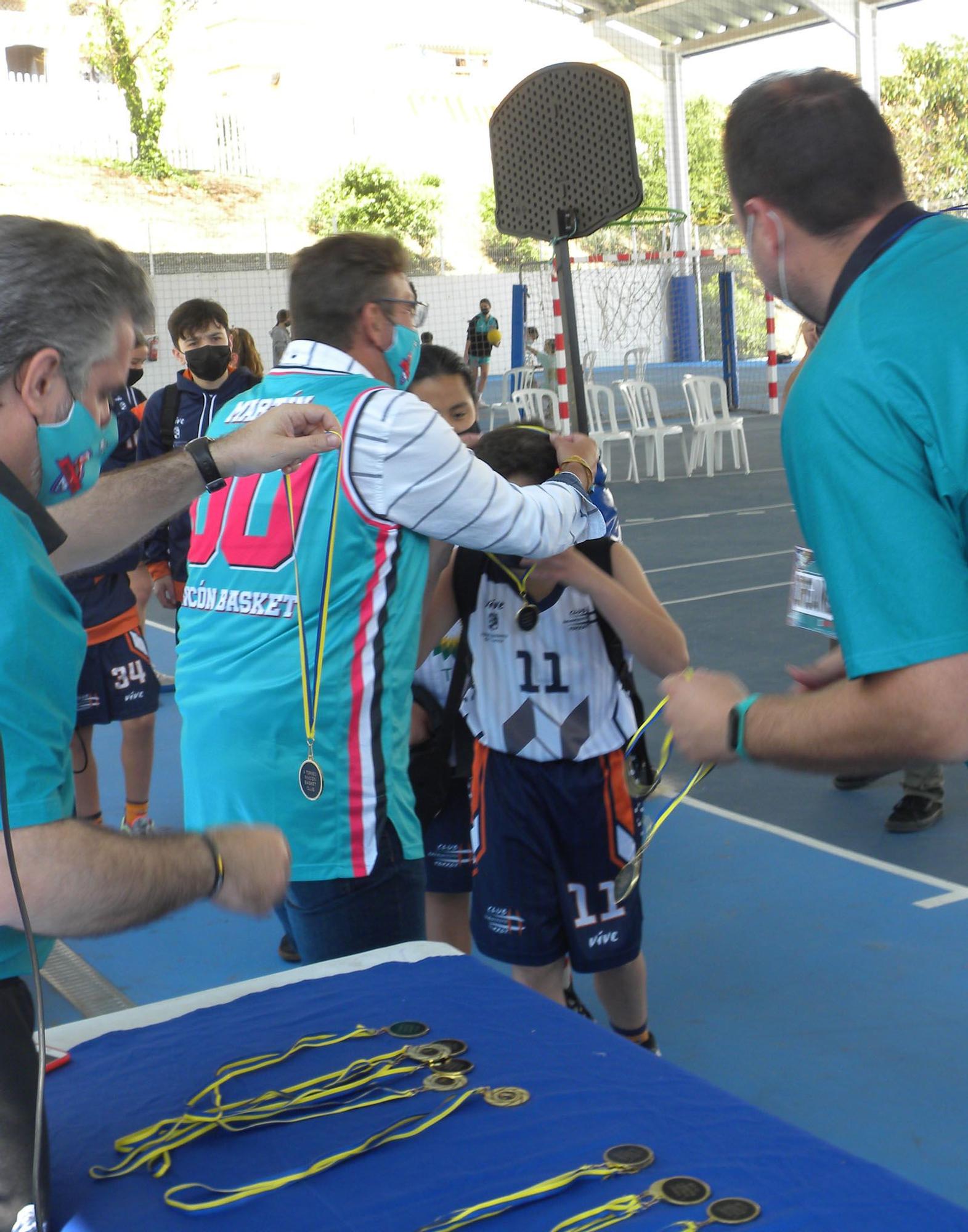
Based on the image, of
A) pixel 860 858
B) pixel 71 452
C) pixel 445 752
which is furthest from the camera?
pixel 860 858

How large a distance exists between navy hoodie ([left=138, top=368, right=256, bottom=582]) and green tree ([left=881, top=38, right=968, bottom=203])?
113ft

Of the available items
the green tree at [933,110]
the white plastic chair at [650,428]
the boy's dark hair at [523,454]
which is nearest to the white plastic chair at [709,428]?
the white plastic chair at [650,428]

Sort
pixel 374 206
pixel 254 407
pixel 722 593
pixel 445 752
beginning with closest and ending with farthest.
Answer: pixel 254 407 → pixel 445 752 → pixel 722 593 → pixel 374 206

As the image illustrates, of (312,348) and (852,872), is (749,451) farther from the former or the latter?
(312,348)

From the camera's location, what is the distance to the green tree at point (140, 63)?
35.8 meters

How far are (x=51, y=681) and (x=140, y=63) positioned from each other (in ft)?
134

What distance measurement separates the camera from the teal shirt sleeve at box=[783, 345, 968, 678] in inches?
53.4

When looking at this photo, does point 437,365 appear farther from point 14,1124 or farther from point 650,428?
point 650,428

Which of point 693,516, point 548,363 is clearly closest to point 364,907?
point 693,516

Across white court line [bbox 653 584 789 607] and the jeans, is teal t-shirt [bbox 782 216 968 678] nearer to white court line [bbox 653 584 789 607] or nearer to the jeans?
the jeans

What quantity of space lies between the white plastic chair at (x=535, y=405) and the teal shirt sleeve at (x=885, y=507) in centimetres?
1364

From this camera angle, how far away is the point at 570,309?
11.0ft

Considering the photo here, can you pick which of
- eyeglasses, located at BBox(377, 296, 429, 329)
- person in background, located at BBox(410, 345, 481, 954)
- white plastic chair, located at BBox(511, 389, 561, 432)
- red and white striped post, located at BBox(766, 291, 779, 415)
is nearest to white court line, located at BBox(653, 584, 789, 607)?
person in background, located at BBox(410, 345, 481, 954)

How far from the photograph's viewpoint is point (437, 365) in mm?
3193
